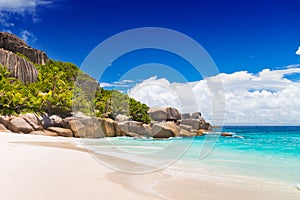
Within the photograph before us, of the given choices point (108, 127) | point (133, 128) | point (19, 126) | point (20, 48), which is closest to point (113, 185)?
point (19, 126)

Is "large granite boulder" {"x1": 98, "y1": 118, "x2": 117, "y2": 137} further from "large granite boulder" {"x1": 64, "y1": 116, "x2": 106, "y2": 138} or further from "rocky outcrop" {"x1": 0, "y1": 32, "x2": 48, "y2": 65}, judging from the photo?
"rocky outcrop" {"x1": 0, "y1": 32, "x2": 48, "y2": 65}

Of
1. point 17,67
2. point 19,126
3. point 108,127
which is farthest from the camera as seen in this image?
point 17,67

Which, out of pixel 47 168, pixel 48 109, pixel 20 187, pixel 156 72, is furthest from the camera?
pixel 48 109

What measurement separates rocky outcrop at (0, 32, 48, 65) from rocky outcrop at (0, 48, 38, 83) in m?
21.0

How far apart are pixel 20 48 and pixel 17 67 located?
2432 cm

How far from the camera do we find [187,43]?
400 inches

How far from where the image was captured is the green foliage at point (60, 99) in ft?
73.9

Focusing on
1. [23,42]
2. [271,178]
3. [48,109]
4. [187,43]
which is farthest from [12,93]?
[23,42]

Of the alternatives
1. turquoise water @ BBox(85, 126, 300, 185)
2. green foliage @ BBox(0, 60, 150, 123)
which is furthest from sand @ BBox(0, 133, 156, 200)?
green foliage @ BBox(0, 60, 150, 123)

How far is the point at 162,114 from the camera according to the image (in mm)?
38375

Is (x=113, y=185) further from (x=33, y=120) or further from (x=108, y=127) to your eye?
(x=108, y=127)

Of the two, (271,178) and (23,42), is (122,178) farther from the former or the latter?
(23,42)

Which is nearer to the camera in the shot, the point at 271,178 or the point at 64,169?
the point at 64,169

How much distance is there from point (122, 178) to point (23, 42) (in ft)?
182
